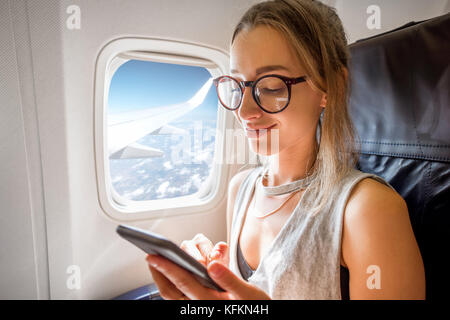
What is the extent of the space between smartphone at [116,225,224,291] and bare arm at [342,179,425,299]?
1.58 ft

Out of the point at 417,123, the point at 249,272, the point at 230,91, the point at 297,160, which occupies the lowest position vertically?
the point at 249,272

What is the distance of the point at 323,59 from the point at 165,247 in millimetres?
864

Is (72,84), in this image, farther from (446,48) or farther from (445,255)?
(445,255)

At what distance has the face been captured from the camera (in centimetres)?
88

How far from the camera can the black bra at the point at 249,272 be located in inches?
33.1

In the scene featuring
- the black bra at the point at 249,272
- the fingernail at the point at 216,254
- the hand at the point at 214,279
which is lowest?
the black bra at the point at 249,272

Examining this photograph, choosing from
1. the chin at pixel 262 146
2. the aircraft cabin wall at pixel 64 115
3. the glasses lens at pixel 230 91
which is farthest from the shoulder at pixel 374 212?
the aircraft cabin wall at pixel 64 115

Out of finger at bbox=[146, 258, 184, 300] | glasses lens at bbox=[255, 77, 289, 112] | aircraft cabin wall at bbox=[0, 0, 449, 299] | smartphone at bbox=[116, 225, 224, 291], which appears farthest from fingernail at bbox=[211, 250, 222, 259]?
aircraft cabin wall at bbox=[0, 0, 449, 299]

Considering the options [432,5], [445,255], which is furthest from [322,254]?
[432,5]

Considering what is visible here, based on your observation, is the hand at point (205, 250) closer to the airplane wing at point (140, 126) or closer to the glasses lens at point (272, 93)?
the glasses lens at point (272, 93)

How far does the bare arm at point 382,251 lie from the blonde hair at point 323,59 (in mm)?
164

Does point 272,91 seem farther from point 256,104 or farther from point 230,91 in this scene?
point 230,91

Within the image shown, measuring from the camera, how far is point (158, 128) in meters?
2.05

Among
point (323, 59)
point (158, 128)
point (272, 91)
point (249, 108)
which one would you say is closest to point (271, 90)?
point (272, 91)
